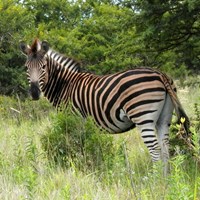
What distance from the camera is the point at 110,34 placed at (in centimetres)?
1598

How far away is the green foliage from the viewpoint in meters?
5.73

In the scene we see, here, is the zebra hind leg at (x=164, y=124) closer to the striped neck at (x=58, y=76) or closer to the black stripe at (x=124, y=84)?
the black stripe at (x=124, y=84)

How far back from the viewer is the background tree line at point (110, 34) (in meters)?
6.68

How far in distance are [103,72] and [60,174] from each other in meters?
9.29

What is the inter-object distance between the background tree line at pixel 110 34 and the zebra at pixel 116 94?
724 mm

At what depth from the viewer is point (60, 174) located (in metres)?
5.19

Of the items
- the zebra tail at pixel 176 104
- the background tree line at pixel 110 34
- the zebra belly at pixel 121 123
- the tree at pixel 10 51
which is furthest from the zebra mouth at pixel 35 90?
the tree at pixel 10 51

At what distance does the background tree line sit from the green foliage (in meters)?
1.54

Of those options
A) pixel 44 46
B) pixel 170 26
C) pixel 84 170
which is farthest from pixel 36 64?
pixel 84 170

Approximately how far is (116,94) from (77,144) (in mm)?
934

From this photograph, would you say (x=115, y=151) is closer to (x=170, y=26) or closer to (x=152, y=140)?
(x=152, y=140)

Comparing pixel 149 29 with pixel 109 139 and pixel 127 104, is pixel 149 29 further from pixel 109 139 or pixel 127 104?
pixel 109 139

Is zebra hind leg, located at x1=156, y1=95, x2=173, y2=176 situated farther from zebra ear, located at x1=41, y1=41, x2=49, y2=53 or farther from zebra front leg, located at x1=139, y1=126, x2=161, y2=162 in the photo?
zebra ear, located at x1=41, y1=41, x2=49, y2=53

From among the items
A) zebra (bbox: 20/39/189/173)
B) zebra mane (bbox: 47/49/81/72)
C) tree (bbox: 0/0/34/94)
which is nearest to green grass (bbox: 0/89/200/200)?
zebra (bbox: 20/39/189/173)
